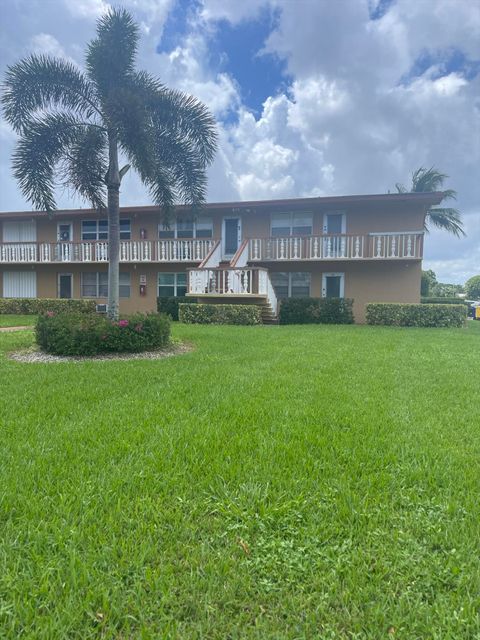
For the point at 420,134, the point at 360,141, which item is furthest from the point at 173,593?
the point at 420,134

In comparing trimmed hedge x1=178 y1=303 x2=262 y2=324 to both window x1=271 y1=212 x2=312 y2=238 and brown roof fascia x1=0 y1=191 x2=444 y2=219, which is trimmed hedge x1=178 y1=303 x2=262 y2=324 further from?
window x1=271 y1=212 x2=312 y2=238

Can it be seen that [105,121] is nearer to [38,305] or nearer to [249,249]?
[249,249]

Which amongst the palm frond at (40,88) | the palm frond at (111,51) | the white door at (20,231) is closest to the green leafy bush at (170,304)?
the white door at (20,231)

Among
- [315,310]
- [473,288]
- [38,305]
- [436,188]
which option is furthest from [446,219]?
[473,288]

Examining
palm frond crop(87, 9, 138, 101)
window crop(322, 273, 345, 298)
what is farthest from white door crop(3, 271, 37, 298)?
window crop(322, 273, 345, 298)

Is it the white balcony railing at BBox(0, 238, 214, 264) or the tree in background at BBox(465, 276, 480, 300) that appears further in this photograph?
the tree in background at BBox(465, 276, 480, 300)

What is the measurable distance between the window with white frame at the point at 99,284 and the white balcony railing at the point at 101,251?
1.50 meters

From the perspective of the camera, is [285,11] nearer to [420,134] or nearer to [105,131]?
[105,131]

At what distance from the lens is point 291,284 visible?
58.2ft

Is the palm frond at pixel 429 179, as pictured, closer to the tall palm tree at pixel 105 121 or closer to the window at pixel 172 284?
the window at pixel 172 284

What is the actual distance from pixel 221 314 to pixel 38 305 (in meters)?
9.99

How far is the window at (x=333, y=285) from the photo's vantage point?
17.2 meters

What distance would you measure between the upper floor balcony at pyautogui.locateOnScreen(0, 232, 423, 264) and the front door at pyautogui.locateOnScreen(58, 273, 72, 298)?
1544mm

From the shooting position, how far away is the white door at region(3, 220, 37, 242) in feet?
66.9
